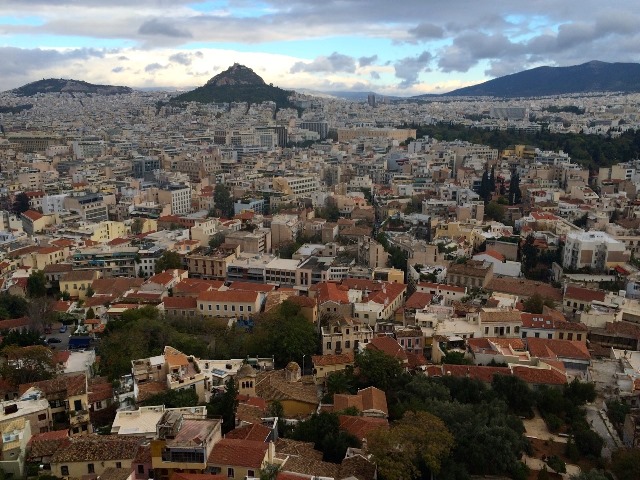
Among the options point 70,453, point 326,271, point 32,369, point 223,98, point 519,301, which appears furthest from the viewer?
point 223,98

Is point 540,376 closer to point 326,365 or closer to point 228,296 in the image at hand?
point 326,365

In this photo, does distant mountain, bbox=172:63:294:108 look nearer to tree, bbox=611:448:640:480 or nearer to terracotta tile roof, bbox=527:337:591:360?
terracotta tile roof, bbox=527:337:591:360

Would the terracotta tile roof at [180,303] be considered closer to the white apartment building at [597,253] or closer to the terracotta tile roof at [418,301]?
the terracotta tile roof at [418,301]

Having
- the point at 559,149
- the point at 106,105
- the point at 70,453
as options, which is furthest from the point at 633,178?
the point at 106,105

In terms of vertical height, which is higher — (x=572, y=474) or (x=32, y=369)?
(x=32, y=369)

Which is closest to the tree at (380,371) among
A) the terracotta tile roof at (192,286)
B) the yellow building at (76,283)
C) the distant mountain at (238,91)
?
the terracotta tile roof at (192,286)

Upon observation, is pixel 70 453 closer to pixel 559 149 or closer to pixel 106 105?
pixel 559 149
